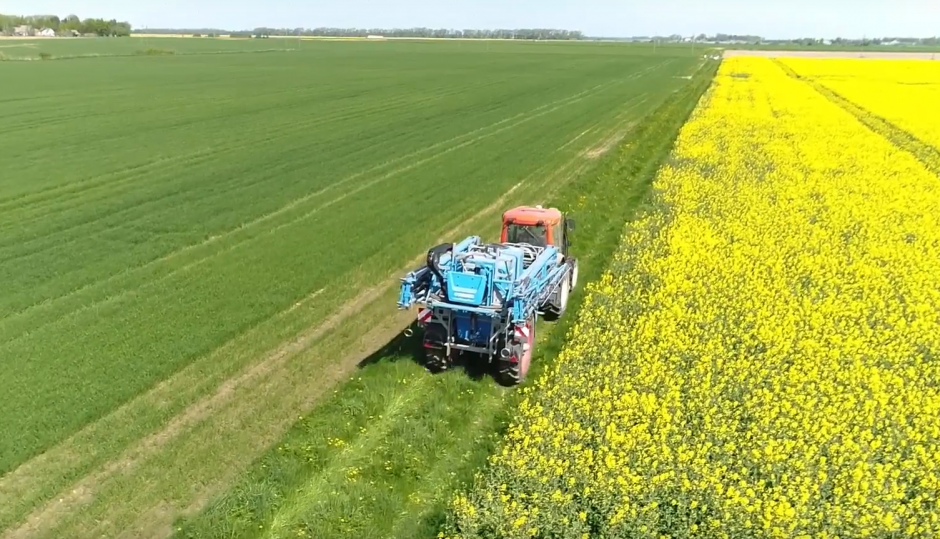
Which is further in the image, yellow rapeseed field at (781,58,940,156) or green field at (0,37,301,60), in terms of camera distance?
green field at (0,37,301,60)

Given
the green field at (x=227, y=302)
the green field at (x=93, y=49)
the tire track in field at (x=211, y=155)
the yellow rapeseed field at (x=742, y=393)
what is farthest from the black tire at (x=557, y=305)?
the green field at (x=93, y=49)

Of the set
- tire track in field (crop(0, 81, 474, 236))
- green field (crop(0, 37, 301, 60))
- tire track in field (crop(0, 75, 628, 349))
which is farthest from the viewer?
green field (crop(0, 37, 301, 60))

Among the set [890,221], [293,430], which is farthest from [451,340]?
[890,221]

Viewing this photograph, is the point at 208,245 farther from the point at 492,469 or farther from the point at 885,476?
the point at 885,476

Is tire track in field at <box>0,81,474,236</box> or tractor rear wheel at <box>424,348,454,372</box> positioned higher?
tractor rear wheel at <box>424,348,454,372</box>

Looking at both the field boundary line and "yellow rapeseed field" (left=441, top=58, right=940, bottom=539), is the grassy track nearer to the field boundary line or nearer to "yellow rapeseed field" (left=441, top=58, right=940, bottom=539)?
"yellow rapeseed field" (left=441, top=58, right=940, bottom=539)

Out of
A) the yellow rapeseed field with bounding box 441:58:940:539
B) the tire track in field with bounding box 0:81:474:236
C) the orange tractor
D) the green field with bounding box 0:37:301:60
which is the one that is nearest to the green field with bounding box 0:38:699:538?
the tire track in field with bounding box 0:81:474:236
